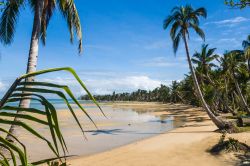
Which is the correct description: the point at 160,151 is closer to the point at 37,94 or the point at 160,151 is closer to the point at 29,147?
the point at 29,147

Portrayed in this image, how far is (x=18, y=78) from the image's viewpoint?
136 cm

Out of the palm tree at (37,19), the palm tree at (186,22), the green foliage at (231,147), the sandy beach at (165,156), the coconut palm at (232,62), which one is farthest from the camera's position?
the coconut palm at (232,62)

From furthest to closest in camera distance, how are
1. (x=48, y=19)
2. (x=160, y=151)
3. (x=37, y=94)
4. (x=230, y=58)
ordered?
(x=230, y=58) < (x=160, y=151) < (x=48, y=19) < (x=37, y=94)

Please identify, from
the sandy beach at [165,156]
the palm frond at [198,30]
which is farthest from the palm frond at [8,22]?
the palm frond at [198,30]

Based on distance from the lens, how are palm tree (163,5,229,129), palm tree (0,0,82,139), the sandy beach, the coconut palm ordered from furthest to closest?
1. the coconut palm
2. palm tree (163,5,229,129)
3. the sandy beach
4. palm tree (0,0,82,139)

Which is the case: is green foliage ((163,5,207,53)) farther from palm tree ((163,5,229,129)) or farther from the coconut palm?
the coconut palm

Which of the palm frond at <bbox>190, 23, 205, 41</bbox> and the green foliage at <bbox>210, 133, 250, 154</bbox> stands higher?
the palm frond at <bbox>190, 23, 205, 41</bbox>

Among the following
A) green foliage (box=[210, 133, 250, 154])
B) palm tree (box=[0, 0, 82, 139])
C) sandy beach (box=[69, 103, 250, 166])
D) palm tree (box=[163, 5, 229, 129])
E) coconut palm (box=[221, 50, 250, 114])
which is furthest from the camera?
coconut palm (box=[221, 50, 250, 114])

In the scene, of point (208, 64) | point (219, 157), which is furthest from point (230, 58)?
point (219, 157)

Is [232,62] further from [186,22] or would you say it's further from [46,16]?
[46,16]

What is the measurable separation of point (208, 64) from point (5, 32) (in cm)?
3280

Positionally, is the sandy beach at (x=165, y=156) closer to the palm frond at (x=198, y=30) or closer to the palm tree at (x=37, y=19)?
the palm tree at (x=37, y=19)

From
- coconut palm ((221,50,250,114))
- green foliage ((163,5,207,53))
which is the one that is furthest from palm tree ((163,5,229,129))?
coconut palm ((221,50,250,114))

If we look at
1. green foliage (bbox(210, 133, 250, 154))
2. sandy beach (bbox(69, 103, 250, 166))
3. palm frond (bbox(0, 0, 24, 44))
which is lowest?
sandy beach (bbox(69, 103, 250, 166))
